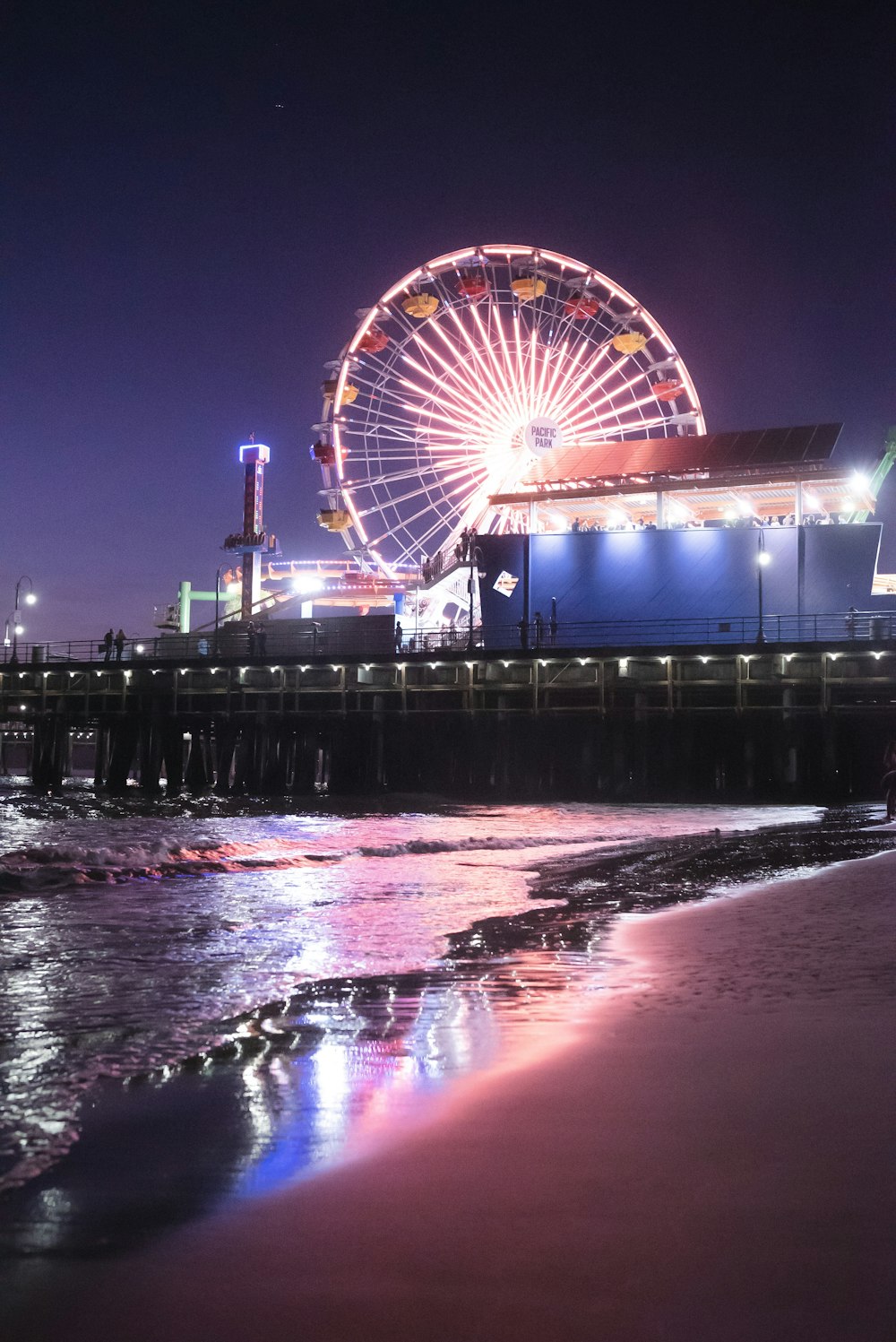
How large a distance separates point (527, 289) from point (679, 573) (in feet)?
52.1

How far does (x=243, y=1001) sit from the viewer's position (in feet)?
17.7

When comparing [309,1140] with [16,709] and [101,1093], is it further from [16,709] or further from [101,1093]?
[16,709]

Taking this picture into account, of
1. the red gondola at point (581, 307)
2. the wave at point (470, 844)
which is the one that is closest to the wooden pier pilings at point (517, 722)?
the wave at point (470, 844)

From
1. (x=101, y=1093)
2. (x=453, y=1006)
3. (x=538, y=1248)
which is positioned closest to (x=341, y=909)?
(x=453, y=1006)

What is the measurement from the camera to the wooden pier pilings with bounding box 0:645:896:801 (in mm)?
35656

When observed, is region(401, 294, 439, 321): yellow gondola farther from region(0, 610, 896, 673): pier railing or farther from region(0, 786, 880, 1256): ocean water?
region(0, 786, 880, 1256): ocean water

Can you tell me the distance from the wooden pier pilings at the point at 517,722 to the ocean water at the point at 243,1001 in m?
23.1

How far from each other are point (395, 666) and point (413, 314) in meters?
19.0

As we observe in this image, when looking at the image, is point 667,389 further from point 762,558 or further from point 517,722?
point 517,722

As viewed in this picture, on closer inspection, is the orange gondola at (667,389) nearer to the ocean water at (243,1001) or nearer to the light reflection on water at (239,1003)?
the ocean water at (243,1001)

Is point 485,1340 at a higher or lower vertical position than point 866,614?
lower

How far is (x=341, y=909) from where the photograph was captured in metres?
9.29

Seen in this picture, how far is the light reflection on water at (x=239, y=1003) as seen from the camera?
3.28 metres

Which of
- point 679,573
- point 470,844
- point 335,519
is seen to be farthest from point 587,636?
point 470,844
